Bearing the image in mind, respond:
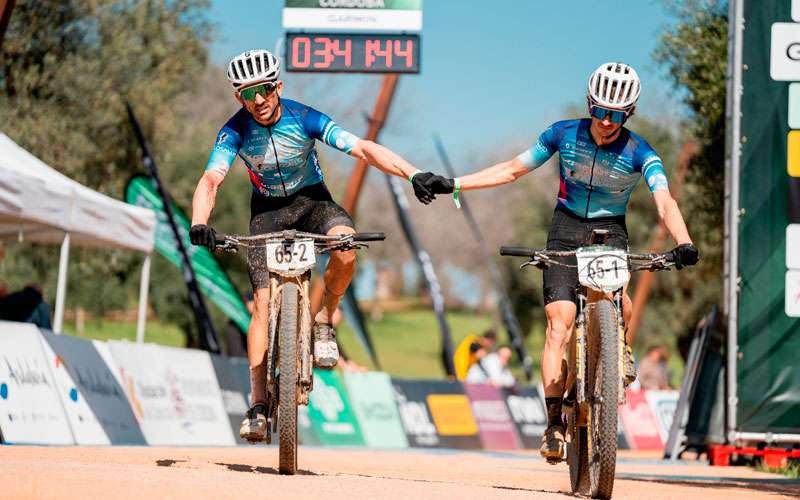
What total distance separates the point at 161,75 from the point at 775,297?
72.3ft

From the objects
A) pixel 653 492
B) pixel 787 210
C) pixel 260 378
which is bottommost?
pixel 653 492

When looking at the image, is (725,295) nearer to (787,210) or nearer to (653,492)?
(787,210)

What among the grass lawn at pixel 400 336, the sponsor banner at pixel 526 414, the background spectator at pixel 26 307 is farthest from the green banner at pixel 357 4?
the grass lawn at pixel 400 336

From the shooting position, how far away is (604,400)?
8070 mm

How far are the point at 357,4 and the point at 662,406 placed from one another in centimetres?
1234

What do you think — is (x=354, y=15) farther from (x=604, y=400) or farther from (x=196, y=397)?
(x=604, y=400)

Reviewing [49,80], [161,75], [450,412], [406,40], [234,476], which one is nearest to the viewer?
[234,476]

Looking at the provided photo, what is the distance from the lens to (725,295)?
12.5m

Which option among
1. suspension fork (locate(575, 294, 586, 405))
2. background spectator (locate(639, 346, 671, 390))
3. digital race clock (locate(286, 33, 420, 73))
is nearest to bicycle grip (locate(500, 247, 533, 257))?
suspension fork (locate(575, 294, 586, 405))

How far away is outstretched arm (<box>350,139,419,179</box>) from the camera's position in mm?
9117

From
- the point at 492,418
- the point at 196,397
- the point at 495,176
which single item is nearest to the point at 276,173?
the point at 495,176

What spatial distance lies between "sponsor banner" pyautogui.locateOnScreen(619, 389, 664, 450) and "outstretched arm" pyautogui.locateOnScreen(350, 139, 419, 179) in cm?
1663

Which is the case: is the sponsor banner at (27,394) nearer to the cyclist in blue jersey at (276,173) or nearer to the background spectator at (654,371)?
A: the cyclist in blue jersey at (276,173)

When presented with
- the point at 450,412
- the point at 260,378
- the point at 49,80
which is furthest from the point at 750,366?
the point at 49,80
